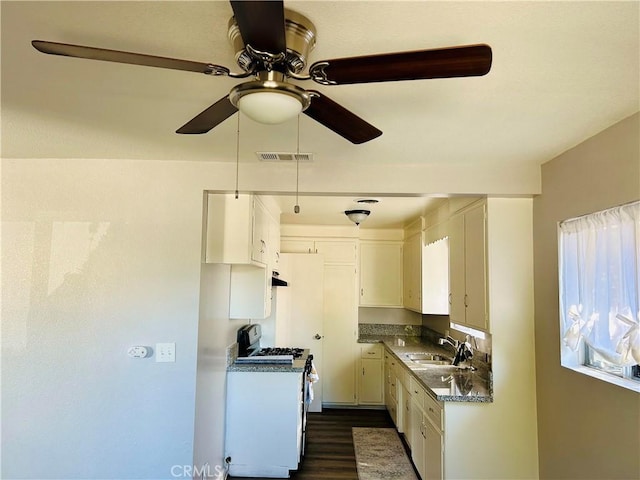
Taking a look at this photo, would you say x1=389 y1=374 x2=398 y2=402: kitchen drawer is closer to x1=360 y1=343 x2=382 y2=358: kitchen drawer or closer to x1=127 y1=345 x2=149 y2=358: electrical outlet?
x1=360 y1=343 x2=382 y2=358: kitchen drawer

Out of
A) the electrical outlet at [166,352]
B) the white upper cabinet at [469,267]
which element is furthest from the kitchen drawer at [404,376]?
the electrical outlet at [166,352]

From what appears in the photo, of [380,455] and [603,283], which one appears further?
[380,455]

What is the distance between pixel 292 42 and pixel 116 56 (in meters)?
0.51

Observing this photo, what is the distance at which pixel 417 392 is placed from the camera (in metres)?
3.63

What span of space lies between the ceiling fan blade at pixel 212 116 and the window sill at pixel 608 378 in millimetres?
2061

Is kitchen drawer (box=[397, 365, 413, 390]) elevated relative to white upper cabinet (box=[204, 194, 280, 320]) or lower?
lower

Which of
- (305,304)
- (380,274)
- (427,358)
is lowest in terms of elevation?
(427,358)

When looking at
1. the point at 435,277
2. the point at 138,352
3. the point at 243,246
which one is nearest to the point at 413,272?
the point at 435,277

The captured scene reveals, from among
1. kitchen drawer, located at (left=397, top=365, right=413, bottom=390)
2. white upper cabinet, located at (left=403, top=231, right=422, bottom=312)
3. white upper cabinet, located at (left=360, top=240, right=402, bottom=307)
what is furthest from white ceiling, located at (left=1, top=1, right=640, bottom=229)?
white upper cabinet, located at (left=360, top=240, right=402, bottom=307)

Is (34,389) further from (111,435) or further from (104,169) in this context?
(104,169)

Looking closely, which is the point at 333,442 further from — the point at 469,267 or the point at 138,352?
the point at 138,352

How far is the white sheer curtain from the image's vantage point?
6.19 feet

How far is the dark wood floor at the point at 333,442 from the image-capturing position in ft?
12.1

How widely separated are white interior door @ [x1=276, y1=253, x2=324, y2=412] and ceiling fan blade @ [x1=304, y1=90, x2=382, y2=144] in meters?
3.88
